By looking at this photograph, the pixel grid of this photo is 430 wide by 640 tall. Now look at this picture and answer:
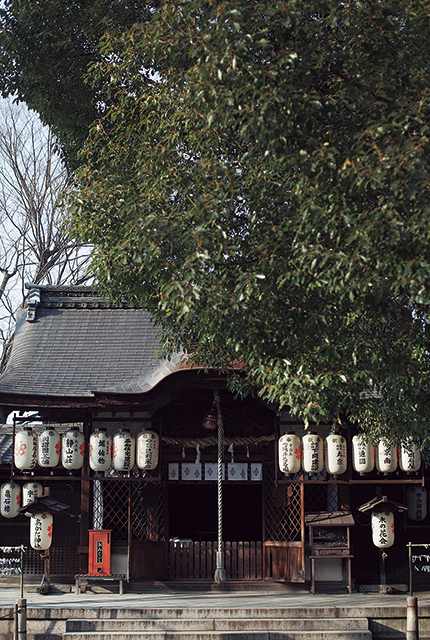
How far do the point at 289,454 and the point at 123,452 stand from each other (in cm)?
303

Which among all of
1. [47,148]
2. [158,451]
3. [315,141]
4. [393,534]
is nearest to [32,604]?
[158,451]

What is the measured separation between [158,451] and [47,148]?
48.6ft

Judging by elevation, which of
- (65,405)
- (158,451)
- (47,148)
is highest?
(47,148)

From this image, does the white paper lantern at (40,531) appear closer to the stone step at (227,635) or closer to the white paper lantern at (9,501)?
the white paper lantern at (9,501)

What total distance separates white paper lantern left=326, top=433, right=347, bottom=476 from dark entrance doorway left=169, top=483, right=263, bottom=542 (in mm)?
5124

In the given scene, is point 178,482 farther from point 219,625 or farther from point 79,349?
point 79,349

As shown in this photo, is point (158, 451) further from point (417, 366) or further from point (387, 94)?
point (387, 94)

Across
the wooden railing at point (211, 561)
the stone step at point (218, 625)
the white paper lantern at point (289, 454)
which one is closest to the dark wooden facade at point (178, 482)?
the wooden railing at point (211, 561)

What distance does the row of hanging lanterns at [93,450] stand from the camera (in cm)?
A: 1230

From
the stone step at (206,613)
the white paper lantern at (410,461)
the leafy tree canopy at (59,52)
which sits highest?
the leafy tree canopy at (59,52)

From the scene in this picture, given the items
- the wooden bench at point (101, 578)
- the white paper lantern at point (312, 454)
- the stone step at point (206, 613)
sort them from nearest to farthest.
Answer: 1. the stone step at point (206, 613)
2. the wooden bench at point (101, 578)
3. the white paper lantern at point (312, 454)

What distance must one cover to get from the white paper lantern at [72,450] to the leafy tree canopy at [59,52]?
5.19 metres

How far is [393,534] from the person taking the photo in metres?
12.2

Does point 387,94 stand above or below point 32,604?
above
